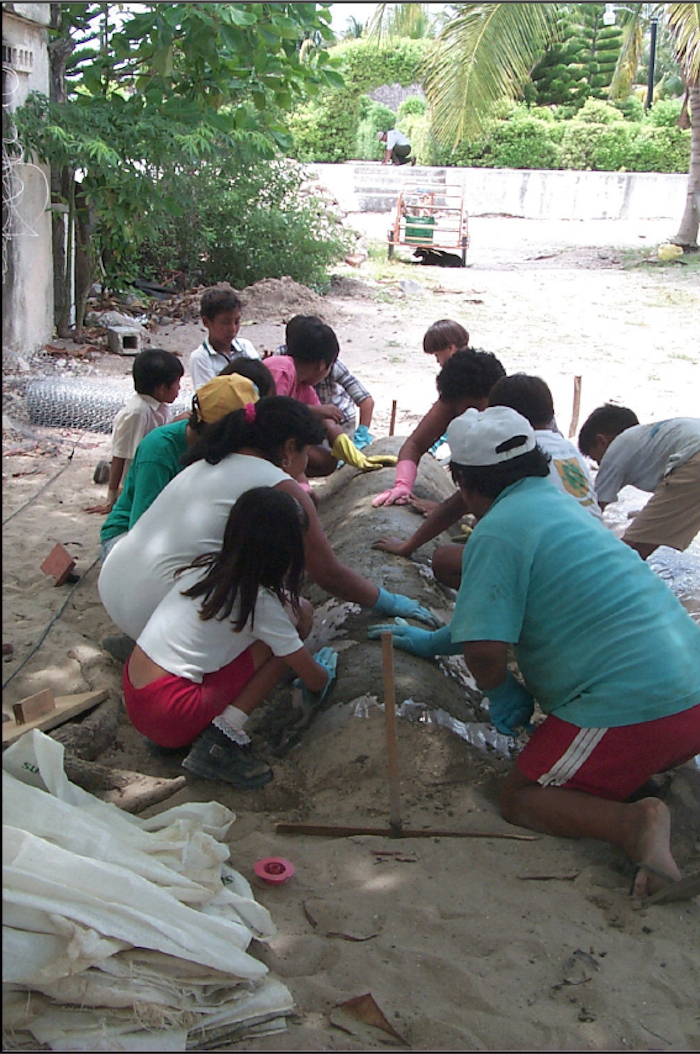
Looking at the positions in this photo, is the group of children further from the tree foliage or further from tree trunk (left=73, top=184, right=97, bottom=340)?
tree trunk (left=73, top=184, right=97, bottom=340)

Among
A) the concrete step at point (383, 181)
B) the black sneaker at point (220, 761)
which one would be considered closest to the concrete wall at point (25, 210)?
the black sneaker at point (220, 761)

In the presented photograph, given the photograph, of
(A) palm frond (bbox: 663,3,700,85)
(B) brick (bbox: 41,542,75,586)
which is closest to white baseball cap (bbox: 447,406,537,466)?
(B) brick (bbox: 41,542,75,586)

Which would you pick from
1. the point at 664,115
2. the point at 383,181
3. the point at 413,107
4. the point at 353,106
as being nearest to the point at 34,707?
the point at 383,181

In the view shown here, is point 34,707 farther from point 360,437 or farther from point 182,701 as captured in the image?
point 360,437

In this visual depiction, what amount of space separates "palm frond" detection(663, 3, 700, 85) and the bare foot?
13.2 meters

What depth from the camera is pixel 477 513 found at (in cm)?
263

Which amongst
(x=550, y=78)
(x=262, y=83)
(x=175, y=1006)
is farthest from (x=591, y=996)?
(x=550, y=78)

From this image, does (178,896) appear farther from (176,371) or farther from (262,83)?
(262,83)

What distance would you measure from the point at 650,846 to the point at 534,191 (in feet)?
72.6

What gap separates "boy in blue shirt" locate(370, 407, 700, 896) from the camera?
2.32m

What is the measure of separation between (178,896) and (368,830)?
71 centimetres

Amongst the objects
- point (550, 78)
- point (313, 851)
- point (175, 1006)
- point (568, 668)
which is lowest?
point (313, 851)

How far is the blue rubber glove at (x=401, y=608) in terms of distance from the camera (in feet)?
10.2

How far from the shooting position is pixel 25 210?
759cm
